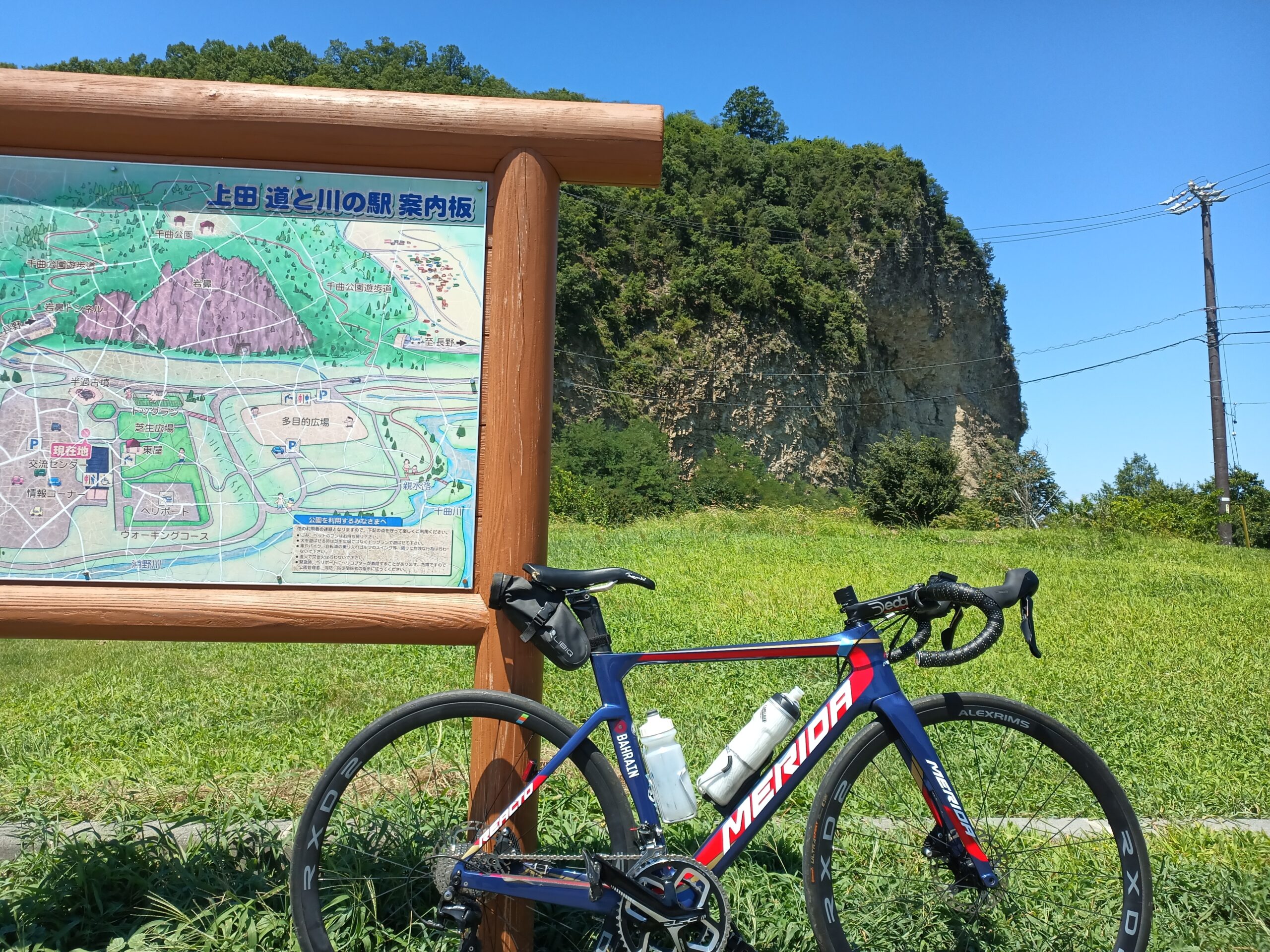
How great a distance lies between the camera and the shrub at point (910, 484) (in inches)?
1000

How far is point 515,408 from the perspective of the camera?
2529 millimetres

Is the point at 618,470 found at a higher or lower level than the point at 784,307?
lower

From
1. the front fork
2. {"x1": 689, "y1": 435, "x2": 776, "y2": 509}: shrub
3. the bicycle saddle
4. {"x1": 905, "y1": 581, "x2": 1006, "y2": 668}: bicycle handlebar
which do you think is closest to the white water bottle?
the bicycle saddle

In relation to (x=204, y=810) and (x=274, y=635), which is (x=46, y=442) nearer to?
(x=274, y=635)

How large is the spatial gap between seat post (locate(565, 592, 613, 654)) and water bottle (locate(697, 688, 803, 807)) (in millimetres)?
411

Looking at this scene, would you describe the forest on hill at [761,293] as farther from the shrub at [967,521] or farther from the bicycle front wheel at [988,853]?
the bicycle front wheel at [988,853]

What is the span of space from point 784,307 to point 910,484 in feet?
55.1

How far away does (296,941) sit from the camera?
2359 millimetres

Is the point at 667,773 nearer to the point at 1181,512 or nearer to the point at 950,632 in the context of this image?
the point at 950,632

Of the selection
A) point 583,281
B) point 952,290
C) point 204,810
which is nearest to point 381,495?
point 204,810

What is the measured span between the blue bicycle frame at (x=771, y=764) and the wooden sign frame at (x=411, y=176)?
33 centimetres

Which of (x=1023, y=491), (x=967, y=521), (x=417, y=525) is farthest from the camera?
(x=1023, y=491)

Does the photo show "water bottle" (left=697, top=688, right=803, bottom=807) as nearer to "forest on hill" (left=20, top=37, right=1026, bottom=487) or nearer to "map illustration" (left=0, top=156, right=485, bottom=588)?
"map illustration" (left=0, top=156, right=485, bottom=588)

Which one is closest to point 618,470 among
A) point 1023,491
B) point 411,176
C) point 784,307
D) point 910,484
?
point 910,484
